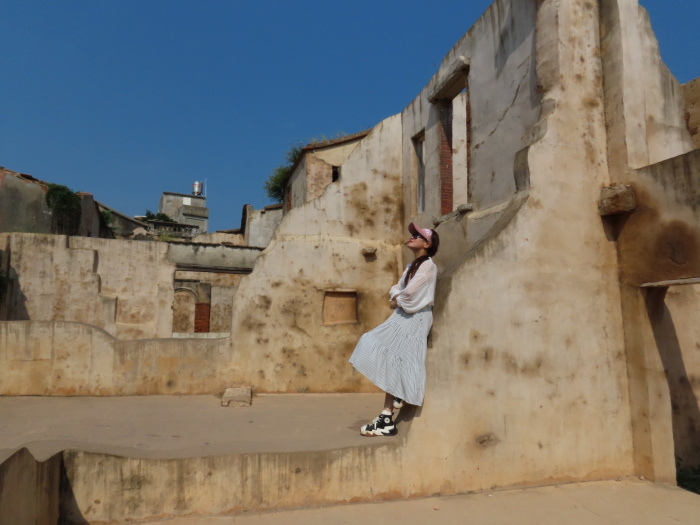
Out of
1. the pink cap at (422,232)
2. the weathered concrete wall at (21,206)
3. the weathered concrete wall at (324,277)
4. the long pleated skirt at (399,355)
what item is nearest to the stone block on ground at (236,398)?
the weathered concrete wall at (324,277)

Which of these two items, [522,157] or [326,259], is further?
[326,259]

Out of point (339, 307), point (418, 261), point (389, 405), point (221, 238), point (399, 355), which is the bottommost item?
point (389, 405)

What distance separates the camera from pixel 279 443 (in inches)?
152

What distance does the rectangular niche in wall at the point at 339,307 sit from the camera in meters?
8.35

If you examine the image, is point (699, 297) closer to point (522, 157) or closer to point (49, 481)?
point (522, 157)

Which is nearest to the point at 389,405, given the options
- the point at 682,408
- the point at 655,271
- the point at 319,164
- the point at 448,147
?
the point at 655,271

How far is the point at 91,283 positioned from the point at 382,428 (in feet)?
37.8

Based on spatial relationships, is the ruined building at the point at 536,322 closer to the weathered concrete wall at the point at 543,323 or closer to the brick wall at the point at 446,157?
the weathered concrete wall at the point at 543,323

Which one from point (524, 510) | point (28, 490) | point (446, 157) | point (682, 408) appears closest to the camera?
point (28, 490)

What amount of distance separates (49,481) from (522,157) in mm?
4924

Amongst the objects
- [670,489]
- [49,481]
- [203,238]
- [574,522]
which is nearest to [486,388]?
[574,522]

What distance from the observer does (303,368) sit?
7.90 meters

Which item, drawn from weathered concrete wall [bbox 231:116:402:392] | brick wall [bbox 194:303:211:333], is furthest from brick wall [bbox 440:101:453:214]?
brick wall [bbox 194:303:211:333]

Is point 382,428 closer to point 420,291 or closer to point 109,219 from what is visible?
point 420,291
